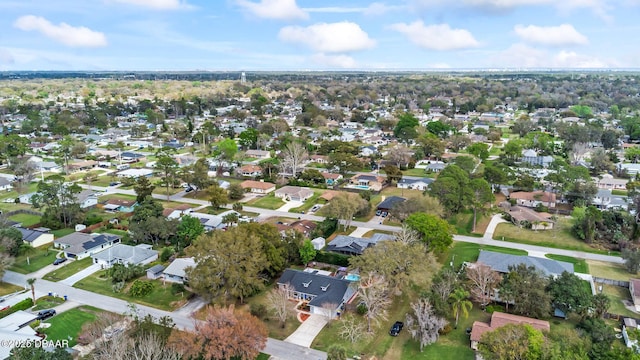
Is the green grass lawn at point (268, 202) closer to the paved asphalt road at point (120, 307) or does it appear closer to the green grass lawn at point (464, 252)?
the green grass lawn at point (464, 252)

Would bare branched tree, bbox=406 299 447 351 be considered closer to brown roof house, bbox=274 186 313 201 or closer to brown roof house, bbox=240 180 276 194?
brown roof house, bbox=274 186 313 201

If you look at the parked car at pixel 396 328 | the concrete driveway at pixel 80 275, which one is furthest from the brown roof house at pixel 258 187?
the parked car at pixel 396 328

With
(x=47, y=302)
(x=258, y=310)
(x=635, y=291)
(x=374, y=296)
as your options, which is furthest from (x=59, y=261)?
(x=635, y=291)

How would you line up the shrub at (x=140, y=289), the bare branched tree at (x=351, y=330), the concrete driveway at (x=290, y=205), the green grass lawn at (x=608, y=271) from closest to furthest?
the bare branched tree at (x=351, y=330) < the shrub at (x=140, y=289) < the green grass lawn at (x=608, y=271) < the concrete driveway at (x=290, y=205)

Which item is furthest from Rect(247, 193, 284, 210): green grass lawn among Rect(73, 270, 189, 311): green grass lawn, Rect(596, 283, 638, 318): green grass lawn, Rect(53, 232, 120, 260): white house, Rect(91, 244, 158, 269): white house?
Rect(596, 283, 638, 318): green grass lawn

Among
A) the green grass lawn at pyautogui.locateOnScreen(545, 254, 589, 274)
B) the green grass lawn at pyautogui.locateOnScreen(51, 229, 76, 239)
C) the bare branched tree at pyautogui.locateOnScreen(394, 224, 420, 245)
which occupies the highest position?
the bare branched tree at pyautogui.locateOnScreen(394, 224, 420, 245)
